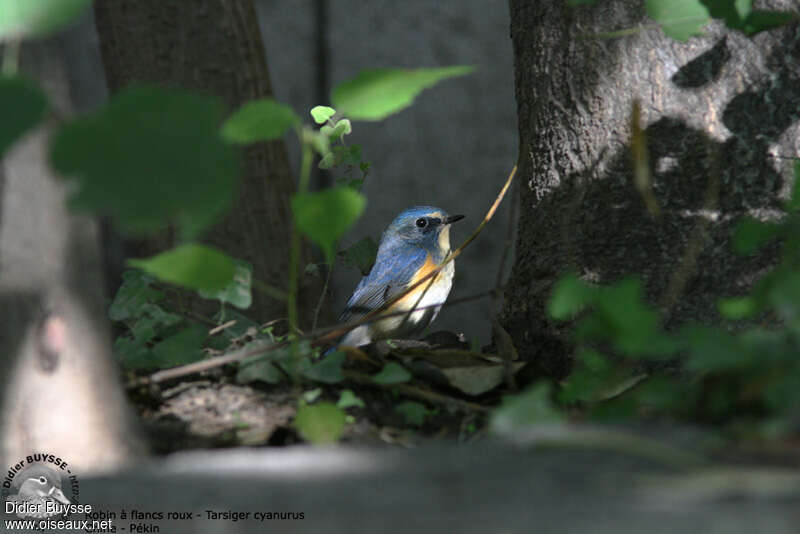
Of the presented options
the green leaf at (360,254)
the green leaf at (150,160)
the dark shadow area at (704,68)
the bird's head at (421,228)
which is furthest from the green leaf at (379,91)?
the bird's head at (421,228)

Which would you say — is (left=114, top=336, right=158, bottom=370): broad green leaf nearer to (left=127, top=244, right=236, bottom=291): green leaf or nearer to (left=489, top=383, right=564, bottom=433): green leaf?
(left=127, top=244, right=236, bottom=291): green leaf

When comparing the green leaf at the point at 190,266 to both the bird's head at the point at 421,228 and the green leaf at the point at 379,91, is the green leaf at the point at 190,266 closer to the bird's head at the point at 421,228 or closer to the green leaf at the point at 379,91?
the green leaf at the point at 379,91

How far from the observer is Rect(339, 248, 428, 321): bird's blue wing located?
3.50m

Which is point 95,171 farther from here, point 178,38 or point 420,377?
point 178,38

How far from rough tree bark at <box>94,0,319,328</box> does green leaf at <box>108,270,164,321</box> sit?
97 centimetres

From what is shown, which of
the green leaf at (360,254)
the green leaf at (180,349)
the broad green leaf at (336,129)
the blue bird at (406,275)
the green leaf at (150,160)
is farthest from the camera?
the blue bird at (406,275)

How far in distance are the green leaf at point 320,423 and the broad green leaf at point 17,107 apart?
2.05 ft

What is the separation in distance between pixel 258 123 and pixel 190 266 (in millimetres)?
235

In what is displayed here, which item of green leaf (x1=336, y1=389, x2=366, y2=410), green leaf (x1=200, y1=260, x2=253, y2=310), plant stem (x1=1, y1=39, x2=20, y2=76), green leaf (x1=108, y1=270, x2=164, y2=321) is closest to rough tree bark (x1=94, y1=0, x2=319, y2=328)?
green leaf (x1=108, y1=270, x2=164, y2=321)

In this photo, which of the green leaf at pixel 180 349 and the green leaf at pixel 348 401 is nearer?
the green leaf at pixel 348 401

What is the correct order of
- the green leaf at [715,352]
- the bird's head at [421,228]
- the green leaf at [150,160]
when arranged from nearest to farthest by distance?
the green leaf at [150,160] < the green leaf at [715,352] < the bird's head at [421,228]

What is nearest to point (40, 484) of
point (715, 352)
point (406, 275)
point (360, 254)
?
point (715, 352)

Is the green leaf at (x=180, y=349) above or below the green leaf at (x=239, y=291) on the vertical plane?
below

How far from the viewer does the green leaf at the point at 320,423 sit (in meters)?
1.28
